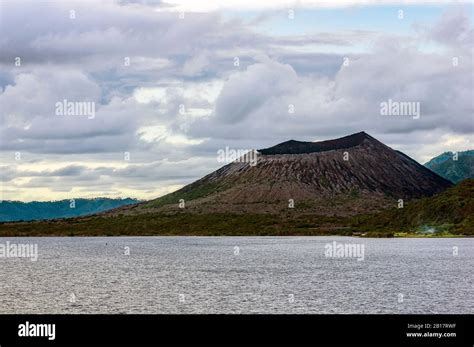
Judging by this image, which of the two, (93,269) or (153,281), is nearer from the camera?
(153,281)

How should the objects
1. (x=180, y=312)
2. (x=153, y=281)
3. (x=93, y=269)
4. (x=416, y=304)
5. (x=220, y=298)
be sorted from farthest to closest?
(x=93, y=269) < (x=153, y=281) < (x=220, y=298) < (x=416, y=304) < (x=180, y=312)

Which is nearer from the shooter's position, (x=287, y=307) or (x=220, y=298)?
(x=287, y=307)

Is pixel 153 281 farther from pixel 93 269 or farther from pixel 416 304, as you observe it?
pixel 416 304
